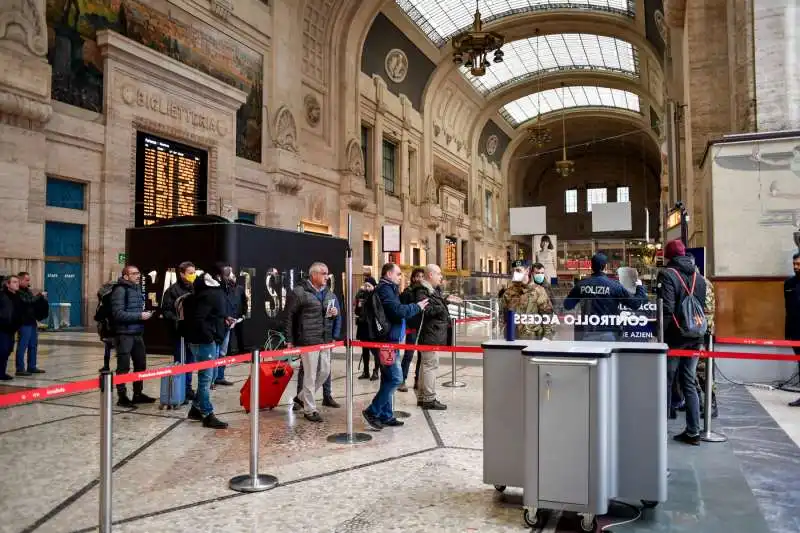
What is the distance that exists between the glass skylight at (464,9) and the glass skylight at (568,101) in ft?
37.1

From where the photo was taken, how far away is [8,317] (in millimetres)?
8398

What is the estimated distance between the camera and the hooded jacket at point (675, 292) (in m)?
5.04

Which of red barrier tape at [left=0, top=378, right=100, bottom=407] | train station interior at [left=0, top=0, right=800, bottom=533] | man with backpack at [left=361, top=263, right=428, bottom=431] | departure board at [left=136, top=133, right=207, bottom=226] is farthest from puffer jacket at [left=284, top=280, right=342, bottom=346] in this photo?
departure board at [left=136, top=133, right=207, bottom=226]

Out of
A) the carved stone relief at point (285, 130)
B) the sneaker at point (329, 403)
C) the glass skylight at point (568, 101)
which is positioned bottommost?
the sneaker at point (329, 403)

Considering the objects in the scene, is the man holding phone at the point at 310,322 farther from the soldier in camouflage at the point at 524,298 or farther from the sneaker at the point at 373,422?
the soldier in camouflage at the point at 524,298

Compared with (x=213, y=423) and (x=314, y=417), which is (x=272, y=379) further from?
(x=213, y=423)

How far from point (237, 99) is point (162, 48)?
102 inches

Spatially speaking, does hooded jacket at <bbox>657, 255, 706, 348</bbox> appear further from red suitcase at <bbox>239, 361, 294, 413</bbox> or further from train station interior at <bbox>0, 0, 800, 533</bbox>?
red suitcase at <bbox>239, 361, 294, 413</bbox>

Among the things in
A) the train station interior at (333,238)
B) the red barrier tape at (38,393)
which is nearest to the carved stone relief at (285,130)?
the train station interior at (333,238)

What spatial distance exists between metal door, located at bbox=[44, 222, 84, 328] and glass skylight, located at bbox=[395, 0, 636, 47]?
18671mm

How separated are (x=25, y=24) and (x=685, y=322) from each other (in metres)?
13.1

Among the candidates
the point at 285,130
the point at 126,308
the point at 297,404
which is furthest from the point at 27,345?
the point at 285,130

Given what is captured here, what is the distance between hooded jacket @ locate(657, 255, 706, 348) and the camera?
504 cm

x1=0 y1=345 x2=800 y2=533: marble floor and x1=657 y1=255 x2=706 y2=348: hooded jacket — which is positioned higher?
x1=657 y1=255 x2=706 y2=348: hooded jacket
